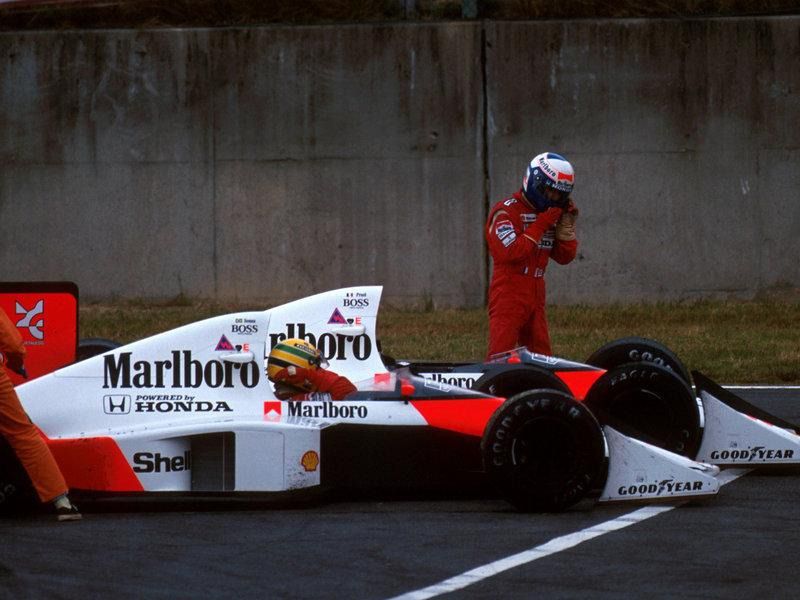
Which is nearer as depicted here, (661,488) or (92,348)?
(661,488)

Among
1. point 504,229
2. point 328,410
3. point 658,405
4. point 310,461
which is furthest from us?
point 504,229

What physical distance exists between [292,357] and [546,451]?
1.42m

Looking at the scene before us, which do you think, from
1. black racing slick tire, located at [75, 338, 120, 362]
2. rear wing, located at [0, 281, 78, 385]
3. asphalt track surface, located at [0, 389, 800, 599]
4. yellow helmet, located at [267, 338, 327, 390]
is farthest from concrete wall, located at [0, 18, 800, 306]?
asphalt track surface, located at [0, 389, 800, 599]

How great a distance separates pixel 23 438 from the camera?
7.94 meters

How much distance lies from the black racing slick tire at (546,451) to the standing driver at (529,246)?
243 cm

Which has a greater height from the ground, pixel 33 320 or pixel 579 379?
pixel 33 320

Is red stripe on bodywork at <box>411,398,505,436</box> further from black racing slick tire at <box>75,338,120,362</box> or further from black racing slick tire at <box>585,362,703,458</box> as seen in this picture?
black racing slick tire at <box>75,338,120,362</box>

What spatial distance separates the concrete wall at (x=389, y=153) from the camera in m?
18.1

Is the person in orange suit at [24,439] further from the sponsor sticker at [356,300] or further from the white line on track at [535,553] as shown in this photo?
the sponsor sticker at [356,300]

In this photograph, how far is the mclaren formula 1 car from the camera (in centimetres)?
814

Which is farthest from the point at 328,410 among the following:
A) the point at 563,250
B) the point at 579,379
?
the point at 563,250

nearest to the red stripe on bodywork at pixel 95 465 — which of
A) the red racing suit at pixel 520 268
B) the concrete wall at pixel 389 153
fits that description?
the red racing suit at pixel 520 268

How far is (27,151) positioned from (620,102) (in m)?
Result: 6.47

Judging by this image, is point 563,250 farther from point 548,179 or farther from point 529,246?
point 548,179
